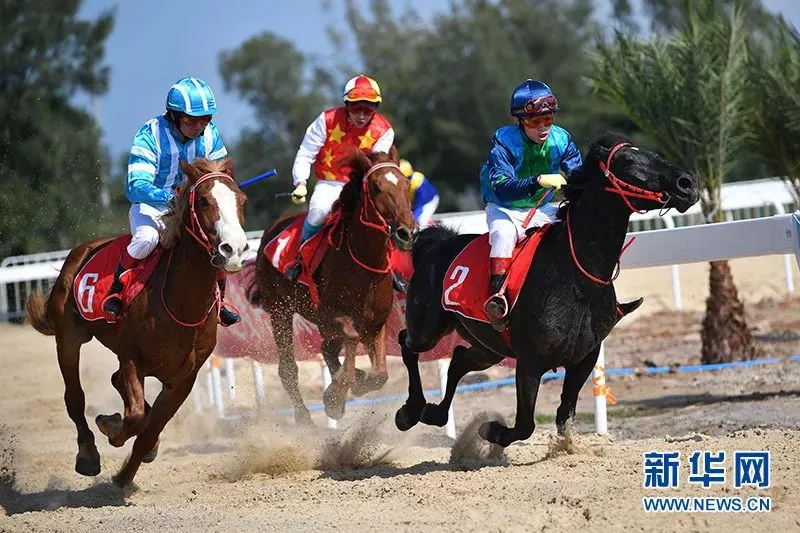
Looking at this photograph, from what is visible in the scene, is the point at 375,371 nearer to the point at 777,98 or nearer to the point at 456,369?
the point at 456,369

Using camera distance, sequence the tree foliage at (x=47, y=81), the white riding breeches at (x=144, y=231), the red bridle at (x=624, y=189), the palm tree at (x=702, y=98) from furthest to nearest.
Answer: the tree foliage at (x=47, y=81)
the palm tree at (x=702, y=98)
the white riding breeches at (x=144, y=231)
the red bridle at (x=624, y=189)

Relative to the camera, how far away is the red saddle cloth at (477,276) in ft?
26.0

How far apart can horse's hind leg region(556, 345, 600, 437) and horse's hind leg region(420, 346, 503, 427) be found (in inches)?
35.7

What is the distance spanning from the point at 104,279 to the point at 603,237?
3.40m

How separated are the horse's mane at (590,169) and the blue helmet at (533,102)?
0.45 m

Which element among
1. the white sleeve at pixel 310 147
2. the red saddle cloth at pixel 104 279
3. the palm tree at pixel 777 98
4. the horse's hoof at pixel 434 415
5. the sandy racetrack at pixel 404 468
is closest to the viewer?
the sandy racetrack at pixel 404 468

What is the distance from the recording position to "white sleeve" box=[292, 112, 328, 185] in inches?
420

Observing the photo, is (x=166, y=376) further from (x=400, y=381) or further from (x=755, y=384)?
(x=755, y=384)

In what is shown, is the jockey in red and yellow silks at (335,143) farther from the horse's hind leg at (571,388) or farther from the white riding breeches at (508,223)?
the horse's hind leg at (571,388)

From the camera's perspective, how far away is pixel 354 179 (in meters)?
9.81

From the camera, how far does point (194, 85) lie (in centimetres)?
832

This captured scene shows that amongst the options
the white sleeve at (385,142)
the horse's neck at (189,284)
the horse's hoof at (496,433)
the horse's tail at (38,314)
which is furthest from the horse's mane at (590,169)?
the horse's tail at (38,314)

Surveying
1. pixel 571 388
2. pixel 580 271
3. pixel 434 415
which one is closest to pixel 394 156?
pixel 434 415

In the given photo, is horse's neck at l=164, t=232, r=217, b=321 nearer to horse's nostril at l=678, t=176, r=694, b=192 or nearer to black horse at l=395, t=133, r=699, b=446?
black horse at l=395, t=133, r=699, b=446
